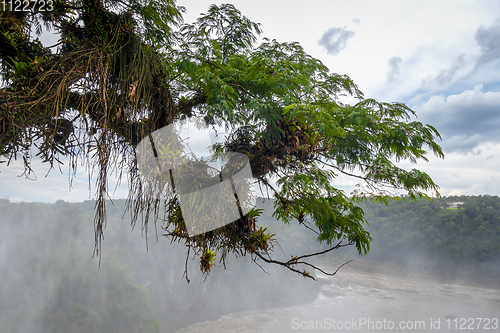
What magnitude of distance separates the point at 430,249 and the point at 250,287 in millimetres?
22190

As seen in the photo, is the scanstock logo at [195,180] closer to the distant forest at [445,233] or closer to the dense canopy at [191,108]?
the dense canopy at [191,108]

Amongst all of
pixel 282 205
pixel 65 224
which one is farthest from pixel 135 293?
pixel 282 205

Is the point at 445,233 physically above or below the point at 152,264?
above

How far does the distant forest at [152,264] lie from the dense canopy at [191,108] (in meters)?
22.7

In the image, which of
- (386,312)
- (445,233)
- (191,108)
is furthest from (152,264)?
(191,108)

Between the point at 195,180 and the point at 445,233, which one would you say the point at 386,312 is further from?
the point at 195,180

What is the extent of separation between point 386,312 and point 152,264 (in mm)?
27296

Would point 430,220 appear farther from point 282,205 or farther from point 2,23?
point 2,23

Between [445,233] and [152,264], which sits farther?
[152,264]

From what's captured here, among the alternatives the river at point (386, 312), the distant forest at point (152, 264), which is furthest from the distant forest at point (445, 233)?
the river at point (386, 312)

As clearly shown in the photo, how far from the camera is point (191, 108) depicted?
2488 mm

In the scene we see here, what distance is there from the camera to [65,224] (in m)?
31.8

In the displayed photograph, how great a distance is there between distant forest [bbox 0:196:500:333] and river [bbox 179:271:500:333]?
5.67 ft

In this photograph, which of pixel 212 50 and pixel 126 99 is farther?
pixel 212 50
